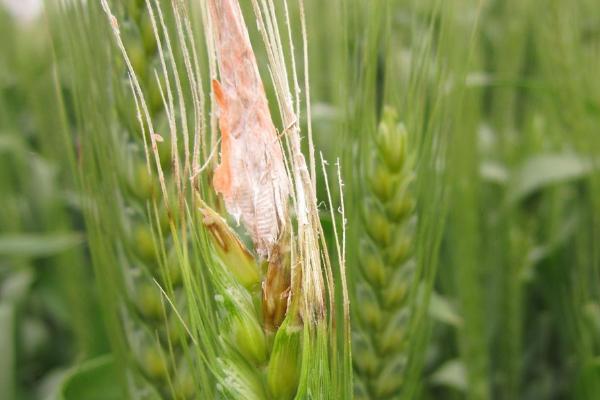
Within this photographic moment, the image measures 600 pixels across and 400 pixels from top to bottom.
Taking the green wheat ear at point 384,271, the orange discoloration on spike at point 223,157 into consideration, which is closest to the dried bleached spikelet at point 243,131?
the orange discoloration on spike at point 223,157

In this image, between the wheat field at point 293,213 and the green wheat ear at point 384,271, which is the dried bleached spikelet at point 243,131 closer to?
the wheat field at point 293,213

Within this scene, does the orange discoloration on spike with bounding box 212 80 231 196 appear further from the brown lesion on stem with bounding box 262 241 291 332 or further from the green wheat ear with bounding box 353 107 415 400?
the green wheat ear with bounding box 353 107 415 400

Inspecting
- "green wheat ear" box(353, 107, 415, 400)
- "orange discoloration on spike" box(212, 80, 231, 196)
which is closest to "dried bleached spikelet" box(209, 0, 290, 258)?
"orange discoloration on spike" box(212, 80, 231, 196)

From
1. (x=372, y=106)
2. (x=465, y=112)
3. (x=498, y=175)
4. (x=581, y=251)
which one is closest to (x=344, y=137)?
(x=372, y=106)

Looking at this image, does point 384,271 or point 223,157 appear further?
point 384,271

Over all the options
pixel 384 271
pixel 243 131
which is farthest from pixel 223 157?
pixel 384 271

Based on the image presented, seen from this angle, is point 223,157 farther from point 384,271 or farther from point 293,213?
point 384,271

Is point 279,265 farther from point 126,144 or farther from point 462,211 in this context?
point 462,211
